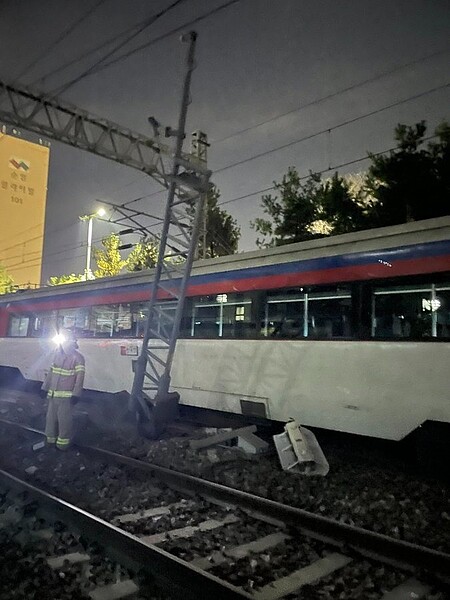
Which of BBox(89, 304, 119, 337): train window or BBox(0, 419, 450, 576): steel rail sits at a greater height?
BBox(89, 304, 119, 337): train window

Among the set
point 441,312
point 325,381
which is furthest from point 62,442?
point 441,312

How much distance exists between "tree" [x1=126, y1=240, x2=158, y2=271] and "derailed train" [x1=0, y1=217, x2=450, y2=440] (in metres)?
20.0

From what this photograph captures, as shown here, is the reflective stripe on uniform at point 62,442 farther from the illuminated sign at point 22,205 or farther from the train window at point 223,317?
the illuminated sign at point 22,205

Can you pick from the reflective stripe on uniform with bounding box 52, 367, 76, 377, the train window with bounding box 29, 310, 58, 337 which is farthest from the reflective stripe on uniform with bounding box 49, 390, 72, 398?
the train window with bounding box 29, 310, 58, 337

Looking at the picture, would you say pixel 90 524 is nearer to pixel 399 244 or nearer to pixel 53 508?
pixel 53 508

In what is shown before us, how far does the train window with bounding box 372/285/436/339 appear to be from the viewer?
655 centimetres

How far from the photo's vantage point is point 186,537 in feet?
14.8

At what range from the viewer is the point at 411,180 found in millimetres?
19438

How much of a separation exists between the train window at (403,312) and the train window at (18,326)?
1149cm

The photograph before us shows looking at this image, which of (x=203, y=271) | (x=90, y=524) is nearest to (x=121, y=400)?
(x=203, y=271)

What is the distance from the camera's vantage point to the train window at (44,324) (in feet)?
45.6

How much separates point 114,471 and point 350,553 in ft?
12.1

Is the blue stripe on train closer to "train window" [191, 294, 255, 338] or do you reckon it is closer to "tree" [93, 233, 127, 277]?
"train window" [191, 294, 255, 338]

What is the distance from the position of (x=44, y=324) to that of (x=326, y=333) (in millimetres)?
9535
